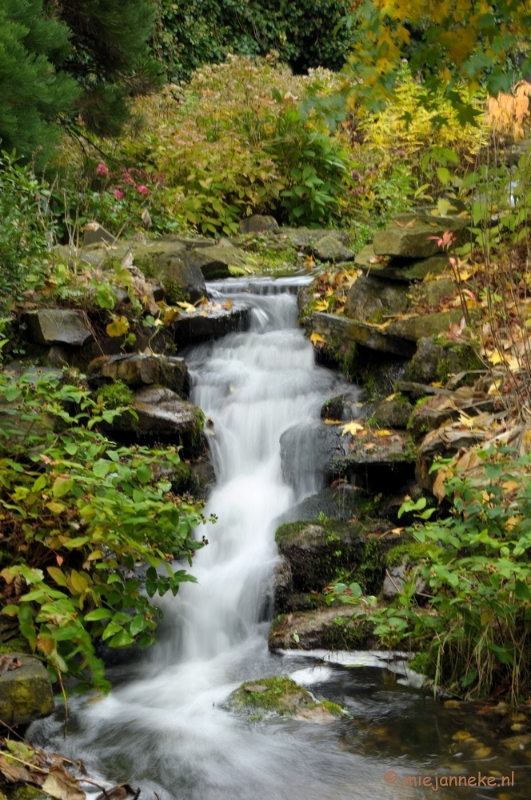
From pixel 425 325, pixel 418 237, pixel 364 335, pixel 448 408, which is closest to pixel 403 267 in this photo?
pixel 418 237

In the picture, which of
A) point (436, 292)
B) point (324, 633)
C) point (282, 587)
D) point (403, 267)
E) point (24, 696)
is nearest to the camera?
point (24, 696)

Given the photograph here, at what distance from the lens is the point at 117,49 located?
9.37 meters

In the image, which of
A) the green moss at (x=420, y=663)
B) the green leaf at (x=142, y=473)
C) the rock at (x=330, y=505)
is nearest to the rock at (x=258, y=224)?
the rock at (x=330, y=505)

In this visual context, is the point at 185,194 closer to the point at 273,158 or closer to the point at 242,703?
the point at 273,158

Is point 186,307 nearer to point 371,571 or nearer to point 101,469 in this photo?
point 371,571

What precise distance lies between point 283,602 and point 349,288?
12.1ft

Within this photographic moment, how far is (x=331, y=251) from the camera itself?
1043cm

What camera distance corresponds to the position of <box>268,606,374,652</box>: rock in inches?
193

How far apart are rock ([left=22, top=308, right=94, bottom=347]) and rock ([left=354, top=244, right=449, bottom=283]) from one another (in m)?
2.76

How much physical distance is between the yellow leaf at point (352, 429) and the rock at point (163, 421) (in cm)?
113

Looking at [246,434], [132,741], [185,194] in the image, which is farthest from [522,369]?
[185,194]

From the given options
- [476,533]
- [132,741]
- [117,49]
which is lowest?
[132,741]

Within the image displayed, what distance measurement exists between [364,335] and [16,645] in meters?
4.02

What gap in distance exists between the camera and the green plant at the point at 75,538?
4.01 m
